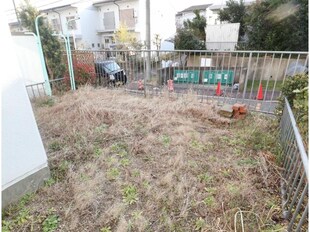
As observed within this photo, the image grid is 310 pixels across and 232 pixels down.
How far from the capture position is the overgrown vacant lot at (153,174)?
171 cm

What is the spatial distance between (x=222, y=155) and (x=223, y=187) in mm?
669

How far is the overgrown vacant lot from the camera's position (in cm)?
171

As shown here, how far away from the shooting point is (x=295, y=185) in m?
1.77

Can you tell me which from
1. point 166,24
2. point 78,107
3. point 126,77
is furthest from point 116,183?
point 166,24

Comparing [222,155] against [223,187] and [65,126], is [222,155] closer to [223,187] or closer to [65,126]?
[223,187]

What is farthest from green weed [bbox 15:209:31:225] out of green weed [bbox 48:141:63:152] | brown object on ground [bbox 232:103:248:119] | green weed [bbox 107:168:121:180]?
brown object on ground [bbox 232:103:248:119]

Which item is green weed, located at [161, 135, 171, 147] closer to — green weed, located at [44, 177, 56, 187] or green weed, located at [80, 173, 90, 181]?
green weed, located at [80, 173, 90, 181]

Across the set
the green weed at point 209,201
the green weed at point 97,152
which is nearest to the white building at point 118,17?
the green weed at point 97,152

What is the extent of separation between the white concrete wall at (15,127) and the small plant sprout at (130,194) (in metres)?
0.94

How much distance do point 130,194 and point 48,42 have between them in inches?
220

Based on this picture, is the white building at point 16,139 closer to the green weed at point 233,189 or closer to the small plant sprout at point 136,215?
the small plant sprout at point 136,215

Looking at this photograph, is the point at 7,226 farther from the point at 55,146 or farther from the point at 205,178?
the point at 205,178

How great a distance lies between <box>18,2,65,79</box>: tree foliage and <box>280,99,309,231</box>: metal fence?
603 cm

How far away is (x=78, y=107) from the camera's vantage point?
3902 millimetres
